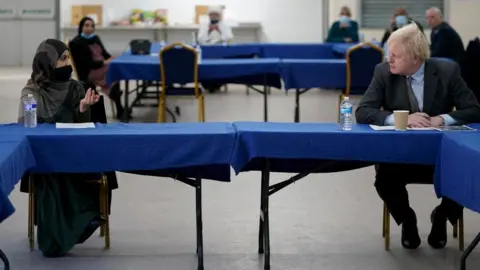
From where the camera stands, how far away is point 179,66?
805 centimetres

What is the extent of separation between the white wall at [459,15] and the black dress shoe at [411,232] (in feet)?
26.7

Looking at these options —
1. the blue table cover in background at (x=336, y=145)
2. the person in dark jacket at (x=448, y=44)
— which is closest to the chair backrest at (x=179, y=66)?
the person in dark jacket at (x=448, y=44)

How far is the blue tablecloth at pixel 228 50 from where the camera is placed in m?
11.4

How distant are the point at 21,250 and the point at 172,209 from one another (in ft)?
3.69

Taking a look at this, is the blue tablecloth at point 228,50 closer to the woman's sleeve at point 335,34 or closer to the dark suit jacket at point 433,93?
the woman's sleeve at point 335,34

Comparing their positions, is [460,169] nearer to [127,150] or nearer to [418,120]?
[418,120]

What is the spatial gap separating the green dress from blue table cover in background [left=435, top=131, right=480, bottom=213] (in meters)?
1.51

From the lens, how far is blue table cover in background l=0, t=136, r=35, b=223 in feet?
10.1

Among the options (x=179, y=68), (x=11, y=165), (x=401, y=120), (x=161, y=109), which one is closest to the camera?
(x=11, y=165)

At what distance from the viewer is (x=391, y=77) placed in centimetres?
423

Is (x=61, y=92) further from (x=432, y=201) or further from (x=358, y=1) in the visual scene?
(x=358, y=1)

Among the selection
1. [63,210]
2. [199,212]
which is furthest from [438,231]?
[63,210]

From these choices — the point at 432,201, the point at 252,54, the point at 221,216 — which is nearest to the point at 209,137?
the point at 221,216

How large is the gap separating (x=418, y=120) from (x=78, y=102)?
62.7 inches
